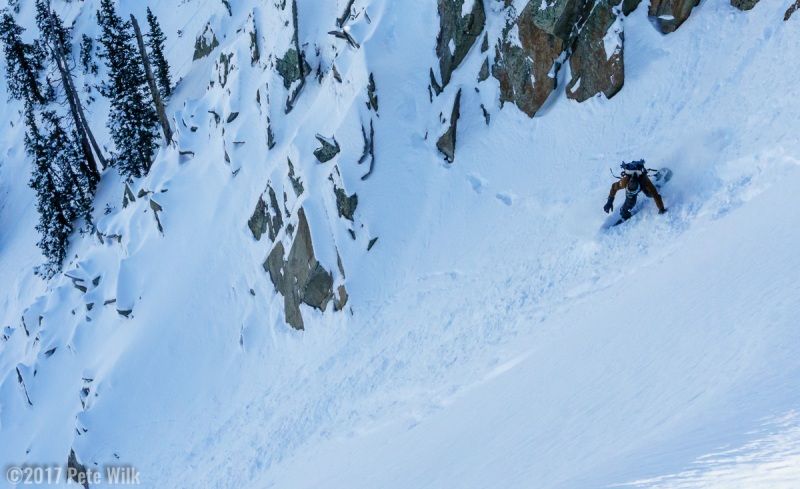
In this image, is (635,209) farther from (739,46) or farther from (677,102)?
(739,46)

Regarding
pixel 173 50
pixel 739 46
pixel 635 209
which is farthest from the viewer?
pixel 173 50

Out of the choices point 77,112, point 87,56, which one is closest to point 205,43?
point 77,112

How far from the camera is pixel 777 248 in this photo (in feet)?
25.2

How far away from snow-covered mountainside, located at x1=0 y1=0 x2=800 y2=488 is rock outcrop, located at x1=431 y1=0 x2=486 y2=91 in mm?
65

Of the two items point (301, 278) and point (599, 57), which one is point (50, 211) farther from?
point (599, 57)

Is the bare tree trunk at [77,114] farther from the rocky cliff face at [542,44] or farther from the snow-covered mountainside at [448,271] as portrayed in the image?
the rocky cliff face at [542,44]

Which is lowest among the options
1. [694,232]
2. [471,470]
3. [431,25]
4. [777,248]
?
[471,470]

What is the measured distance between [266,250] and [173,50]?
2953cm

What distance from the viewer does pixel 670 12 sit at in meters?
13.6

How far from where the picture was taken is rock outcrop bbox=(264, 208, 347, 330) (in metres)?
16.2

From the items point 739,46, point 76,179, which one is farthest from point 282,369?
point 76,179

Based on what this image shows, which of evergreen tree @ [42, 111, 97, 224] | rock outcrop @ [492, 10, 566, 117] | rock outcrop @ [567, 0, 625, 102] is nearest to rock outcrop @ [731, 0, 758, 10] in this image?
rock outcrop @ [567, 0, 625, 102]

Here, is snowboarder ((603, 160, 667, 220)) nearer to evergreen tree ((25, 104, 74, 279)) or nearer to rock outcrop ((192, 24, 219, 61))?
rock outcrop ((192, 24, 219, 61))

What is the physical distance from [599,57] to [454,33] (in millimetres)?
4457
